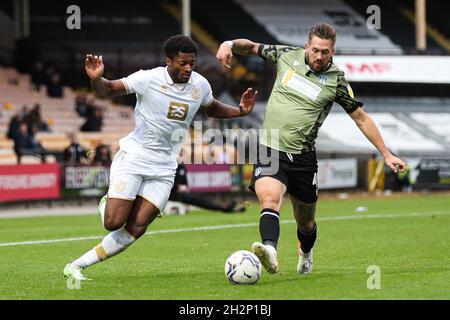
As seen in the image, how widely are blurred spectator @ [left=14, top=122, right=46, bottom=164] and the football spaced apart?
712 inches

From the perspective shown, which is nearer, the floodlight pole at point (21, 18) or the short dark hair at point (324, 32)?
the short dark hair at point (324, 32)

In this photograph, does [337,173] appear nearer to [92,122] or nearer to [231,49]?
[92,122]

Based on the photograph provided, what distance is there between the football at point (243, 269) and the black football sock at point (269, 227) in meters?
0.22

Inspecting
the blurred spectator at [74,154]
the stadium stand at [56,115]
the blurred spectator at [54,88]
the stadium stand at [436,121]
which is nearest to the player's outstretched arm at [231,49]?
the blurred spectator at [74,154]

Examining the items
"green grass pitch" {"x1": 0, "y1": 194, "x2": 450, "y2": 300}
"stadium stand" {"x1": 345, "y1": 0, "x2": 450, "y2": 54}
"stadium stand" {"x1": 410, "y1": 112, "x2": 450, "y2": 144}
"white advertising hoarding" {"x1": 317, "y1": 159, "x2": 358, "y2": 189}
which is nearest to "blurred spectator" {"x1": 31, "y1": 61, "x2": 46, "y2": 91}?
"white advertising hoarding" {"x1": 317, "y1": 159, "x2": 358, "y2": 189}

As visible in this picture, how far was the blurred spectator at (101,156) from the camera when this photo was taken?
27.3 meters

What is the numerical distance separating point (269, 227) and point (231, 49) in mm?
1788

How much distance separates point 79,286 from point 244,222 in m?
10.8

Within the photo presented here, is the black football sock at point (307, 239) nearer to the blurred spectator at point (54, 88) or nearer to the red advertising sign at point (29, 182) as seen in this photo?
the red advertising sign at point (29, 182)

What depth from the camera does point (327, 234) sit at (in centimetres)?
1675

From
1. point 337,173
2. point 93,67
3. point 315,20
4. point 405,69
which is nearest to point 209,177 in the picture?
point 337,173

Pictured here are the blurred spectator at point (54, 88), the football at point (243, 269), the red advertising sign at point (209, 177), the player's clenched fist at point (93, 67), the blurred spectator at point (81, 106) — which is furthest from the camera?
the blurred spectator at point (54, 88)

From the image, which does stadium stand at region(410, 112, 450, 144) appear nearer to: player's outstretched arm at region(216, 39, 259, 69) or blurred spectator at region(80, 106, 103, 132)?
blurred spectator at region(80, 106, 103, 132)
